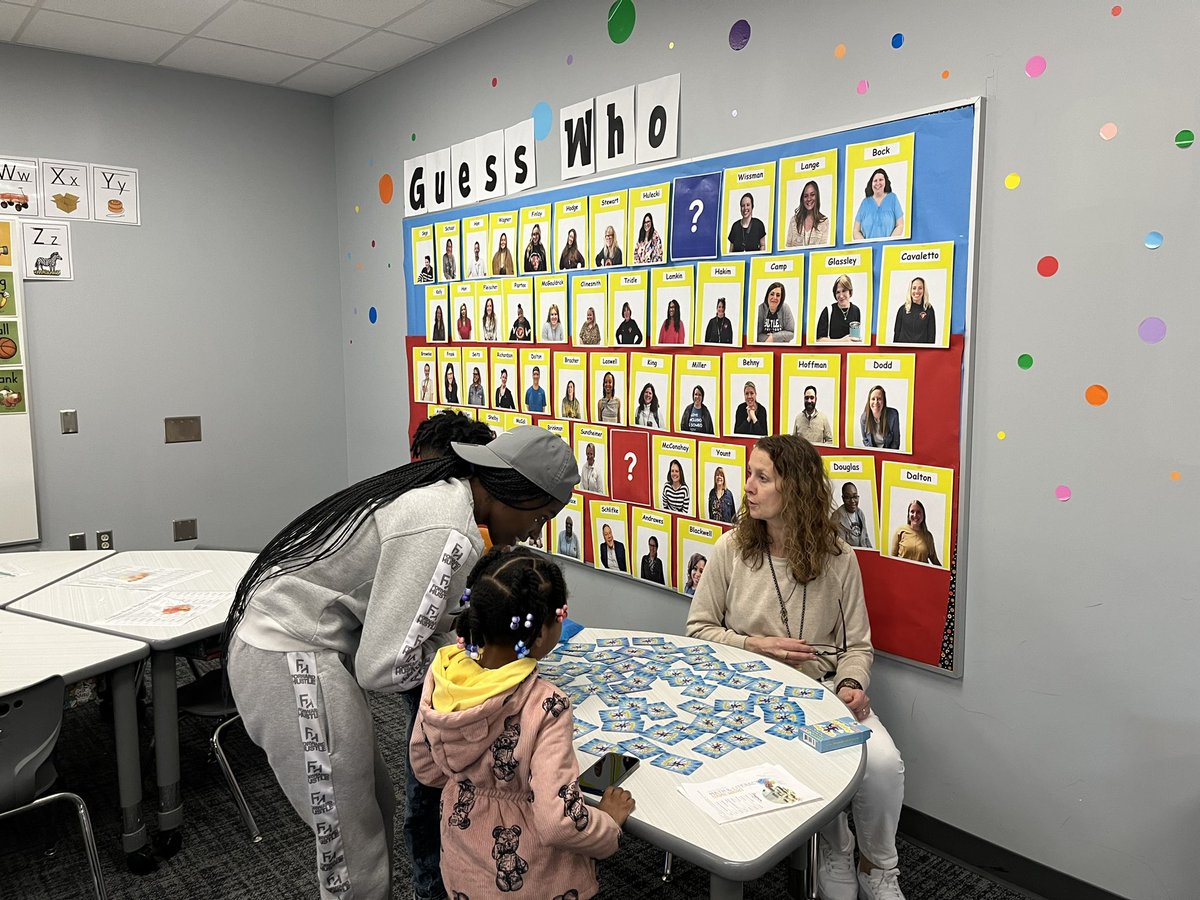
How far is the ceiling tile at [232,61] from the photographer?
161 inches

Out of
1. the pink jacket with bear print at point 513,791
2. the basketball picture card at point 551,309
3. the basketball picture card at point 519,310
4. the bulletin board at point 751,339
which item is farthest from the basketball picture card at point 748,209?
the pink jacket with bear print at point 513,791

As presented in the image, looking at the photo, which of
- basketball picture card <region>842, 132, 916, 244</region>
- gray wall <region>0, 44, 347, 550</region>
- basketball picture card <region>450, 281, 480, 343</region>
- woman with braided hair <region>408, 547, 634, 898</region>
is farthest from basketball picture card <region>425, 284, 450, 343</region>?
woman with braided hair <region>408, 547, 634, 898</region>

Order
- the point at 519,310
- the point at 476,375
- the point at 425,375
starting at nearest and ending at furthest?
the point at 519,310 → the point at 476,375 → the point at 425,375

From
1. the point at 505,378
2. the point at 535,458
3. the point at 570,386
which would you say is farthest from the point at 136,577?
the point at 535,458

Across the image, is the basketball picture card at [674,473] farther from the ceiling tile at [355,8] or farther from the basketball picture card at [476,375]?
the ceiling tile at [355,8]

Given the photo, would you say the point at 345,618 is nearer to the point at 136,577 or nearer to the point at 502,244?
the point at 136,577

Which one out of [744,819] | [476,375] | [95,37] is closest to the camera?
[744,819]

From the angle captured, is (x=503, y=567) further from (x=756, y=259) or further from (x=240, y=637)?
(x=756, y=259)

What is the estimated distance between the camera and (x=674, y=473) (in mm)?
3156

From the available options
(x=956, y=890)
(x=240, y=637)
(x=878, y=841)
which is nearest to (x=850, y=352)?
(x=878, y=841)

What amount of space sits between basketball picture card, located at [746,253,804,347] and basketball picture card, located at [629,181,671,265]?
1.40 feet

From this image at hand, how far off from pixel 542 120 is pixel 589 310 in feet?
2.74

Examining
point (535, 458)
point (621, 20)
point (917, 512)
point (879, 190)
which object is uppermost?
point (621, 20)

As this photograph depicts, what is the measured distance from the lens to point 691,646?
2361 mm
